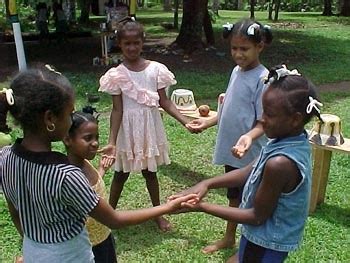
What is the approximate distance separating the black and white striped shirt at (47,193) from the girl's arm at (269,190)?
0.57 metres

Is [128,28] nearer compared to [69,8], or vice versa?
[128,28]

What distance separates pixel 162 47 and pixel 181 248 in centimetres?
978

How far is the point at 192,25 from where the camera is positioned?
11.7 m

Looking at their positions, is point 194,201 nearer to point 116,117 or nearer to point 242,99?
point 242,99

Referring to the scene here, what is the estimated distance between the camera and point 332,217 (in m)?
4.06

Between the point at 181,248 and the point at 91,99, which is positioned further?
the point at 91,99

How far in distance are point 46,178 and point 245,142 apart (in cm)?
119

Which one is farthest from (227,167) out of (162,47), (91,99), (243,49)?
(162,47)

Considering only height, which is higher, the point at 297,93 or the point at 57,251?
the point at 297,93

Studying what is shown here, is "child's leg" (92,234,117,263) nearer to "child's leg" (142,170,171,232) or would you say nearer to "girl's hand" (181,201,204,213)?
"girl's hand" (181,201,204,213)

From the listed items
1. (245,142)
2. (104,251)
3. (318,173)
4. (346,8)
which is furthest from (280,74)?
(346,8)

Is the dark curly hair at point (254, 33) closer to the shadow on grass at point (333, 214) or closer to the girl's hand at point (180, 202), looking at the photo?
the girl's hand at point (180, 202)

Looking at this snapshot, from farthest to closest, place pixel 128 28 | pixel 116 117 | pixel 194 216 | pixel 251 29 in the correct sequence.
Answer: pixel 194 216
pixel 116 117
pixel 128 28
pixel 251 29

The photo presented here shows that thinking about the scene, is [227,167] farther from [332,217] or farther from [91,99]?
[91,99]
